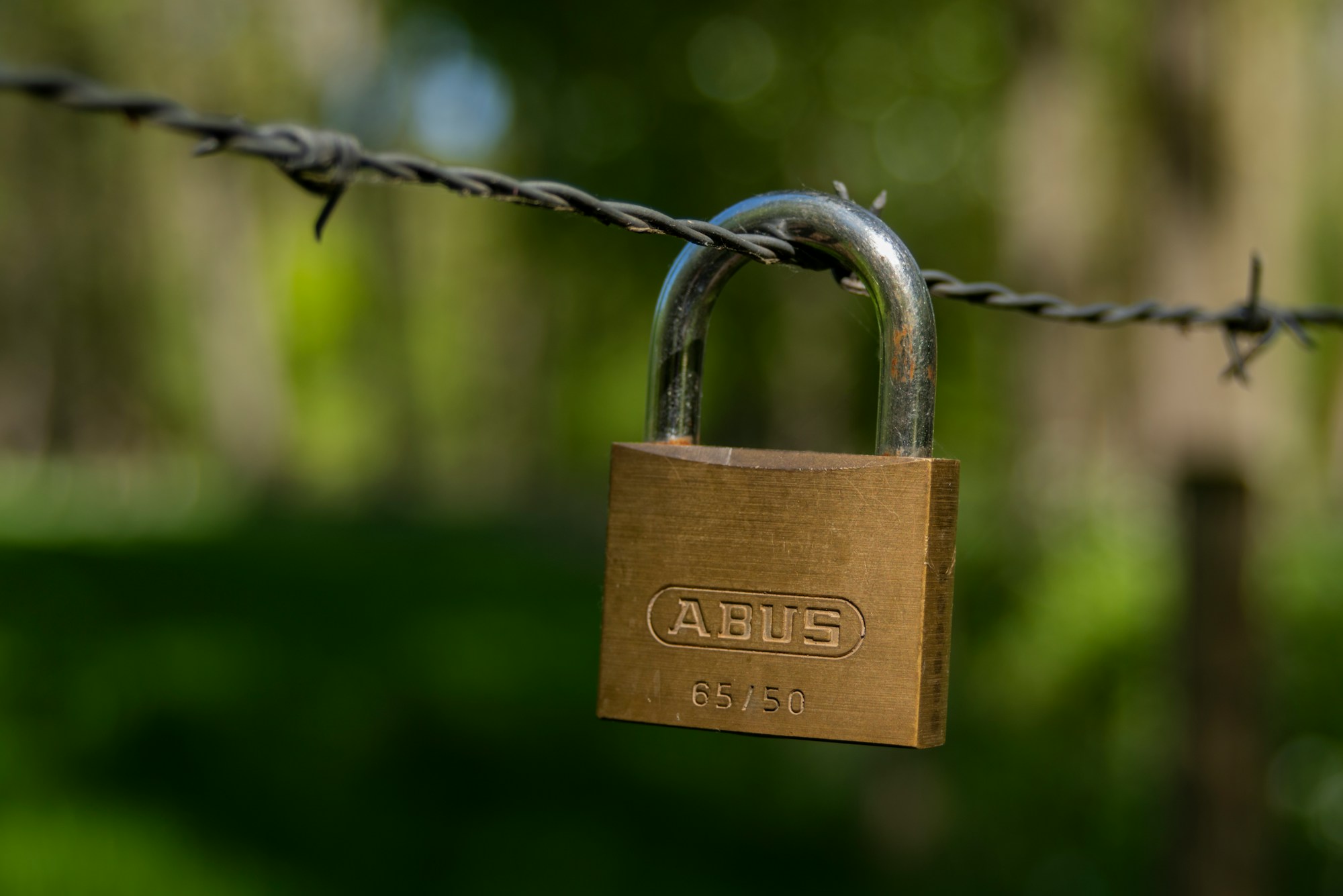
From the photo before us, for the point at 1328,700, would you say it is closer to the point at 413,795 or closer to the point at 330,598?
the point at 413,795

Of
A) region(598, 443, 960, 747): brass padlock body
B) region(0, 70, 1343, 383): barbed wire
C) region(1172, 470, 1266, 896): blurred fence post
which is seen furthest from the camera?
region(1172, 470, 1266, 896): blurred fence post

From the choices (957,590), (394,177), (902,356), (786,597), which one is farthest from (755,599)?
(957,590)

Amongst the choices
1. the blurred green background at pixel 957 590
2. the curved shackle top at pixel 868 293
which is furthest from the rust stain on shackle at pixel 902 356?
the blurred green background at pixel 957 590

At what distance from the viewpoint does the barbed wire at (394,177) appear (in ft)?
3.24

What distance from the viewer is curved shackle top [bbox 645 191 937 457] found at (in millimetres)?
1433

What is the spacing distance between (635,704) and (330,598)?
9.56m

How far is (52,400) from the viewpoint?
41219mm

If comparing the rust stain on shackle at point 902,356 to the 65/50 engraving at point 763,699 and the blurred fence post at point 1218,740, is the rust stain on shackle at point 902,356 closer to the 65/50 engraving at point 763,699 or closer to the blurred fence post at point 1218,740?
the 65/50 engraving at point 763,699

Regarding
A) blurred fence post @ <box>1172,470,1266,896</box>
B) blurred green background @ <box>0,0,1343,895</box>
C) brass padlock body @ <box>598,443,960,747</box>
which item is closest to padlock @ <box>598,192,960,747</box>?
brass padlock body @ <box>598,443,960,747</box>

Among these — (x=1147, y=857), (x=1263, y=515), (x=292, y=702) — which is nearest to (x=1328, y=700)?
(x=1147, y=857)

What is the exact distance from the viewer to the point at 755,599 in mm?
1441

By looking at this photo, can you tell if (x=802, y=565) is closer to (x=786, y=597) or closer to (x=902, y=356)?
(x=786, y=597)

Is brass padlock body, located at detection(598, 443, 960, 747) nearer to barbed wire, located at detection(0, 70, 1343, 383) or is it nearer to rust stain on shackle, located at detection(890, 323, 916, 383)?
rust stain on shackle, located at detection(890, 323, 916, 383)

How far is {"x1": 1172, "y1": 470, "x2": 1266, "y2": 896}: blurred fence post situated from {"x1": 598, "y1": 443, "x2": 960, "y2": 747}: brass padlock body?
3.45m
